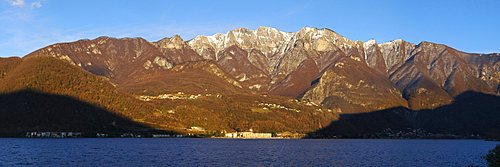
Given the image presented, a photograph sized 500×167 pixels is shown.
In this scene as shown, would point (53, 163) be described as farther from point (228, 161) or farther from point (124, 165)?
point (228, 161)

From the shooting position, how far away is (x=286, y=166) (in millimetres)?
131250

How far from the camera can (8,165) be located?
118500mm

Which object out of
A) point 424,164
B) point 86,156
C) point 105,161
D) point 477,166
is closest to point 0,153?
point 86,156

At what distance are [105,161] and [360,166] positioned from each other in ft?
218

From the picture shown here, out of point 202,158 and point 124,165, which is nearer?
point 124,165

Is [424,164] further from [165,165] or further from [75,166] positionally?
[75,166]

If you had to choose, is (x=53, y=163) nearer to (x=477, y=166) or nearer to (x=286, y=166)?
(x=286, y=166)

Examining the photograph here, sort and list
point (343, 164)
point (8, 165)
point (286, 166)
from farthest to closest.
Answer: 1. point (343, 164)
2. point (286, 166)
3. point (8, 165)

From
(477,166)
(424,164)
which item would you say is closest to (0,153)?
(424,164)

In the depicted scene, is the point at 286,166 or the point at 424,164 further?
the point at 424,164

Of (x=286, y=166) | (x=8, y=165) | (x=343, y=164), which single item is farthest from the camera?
(x=343, y=164)

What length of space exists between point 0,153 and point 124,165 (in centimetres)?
4836

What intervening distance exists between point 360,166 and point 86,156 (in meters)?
76.1

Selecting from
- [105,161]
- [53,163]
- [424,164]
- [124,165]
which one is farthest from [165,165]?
[424,164]
